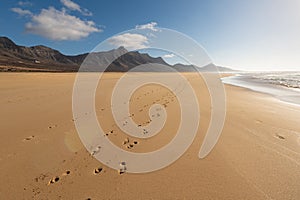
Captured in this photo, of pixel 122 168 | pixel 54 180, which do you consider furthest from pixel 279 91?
pixel 54 180

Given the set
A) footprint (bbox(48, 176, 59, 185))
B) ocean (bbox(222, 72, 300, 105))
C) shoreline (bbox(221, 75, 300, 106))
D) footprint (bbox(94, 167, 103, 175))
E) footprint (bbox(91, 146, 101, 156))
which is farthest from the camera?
ocean (bbox(222, 72, 300, 105))

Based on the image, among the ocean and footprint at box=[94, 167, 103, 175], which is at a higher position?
the ocean

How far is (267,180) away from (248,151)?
1.01 meters

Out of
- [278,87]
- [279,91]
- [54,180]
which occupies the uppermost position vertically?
[278,87]

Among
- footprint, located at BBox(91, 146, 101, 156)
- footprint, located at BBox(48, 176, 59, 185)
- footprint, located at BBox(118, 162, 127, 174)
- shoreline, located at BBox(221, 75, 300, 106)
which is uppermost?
shoreline, located at BBox(221, 75, 300, 106)

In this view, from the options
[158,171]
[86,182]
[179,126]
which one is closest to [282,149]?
[179,126]

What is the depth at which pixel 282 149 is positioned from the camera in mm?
3877

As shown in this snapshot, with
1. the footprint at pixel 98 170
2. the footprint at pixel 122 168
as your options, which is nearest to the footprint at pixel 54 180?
the footprint at pixel 98 170

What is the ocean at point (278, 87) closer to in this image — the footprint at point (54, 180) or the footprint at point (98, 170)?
the footprint at point (98, 170)

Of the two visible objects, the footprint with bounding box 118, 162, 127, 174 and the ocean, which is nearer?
the footprint with bounding box 118, 162, 127, 174

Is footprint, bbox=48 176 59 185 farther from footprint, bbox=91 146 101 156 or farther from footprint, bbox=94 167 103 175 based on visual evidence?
footprint, bbox=91 146 101 156

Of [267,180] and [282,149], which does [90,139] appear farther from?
[282,149]

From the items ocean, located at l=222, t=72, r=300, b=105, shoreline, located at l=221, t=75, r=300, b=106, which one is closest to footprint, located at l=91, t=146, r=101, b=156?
shoreline, located at l=221, t=75, r=300, b=106

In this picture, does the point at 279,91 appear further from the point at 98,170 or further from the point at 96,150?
the point at 98,170
